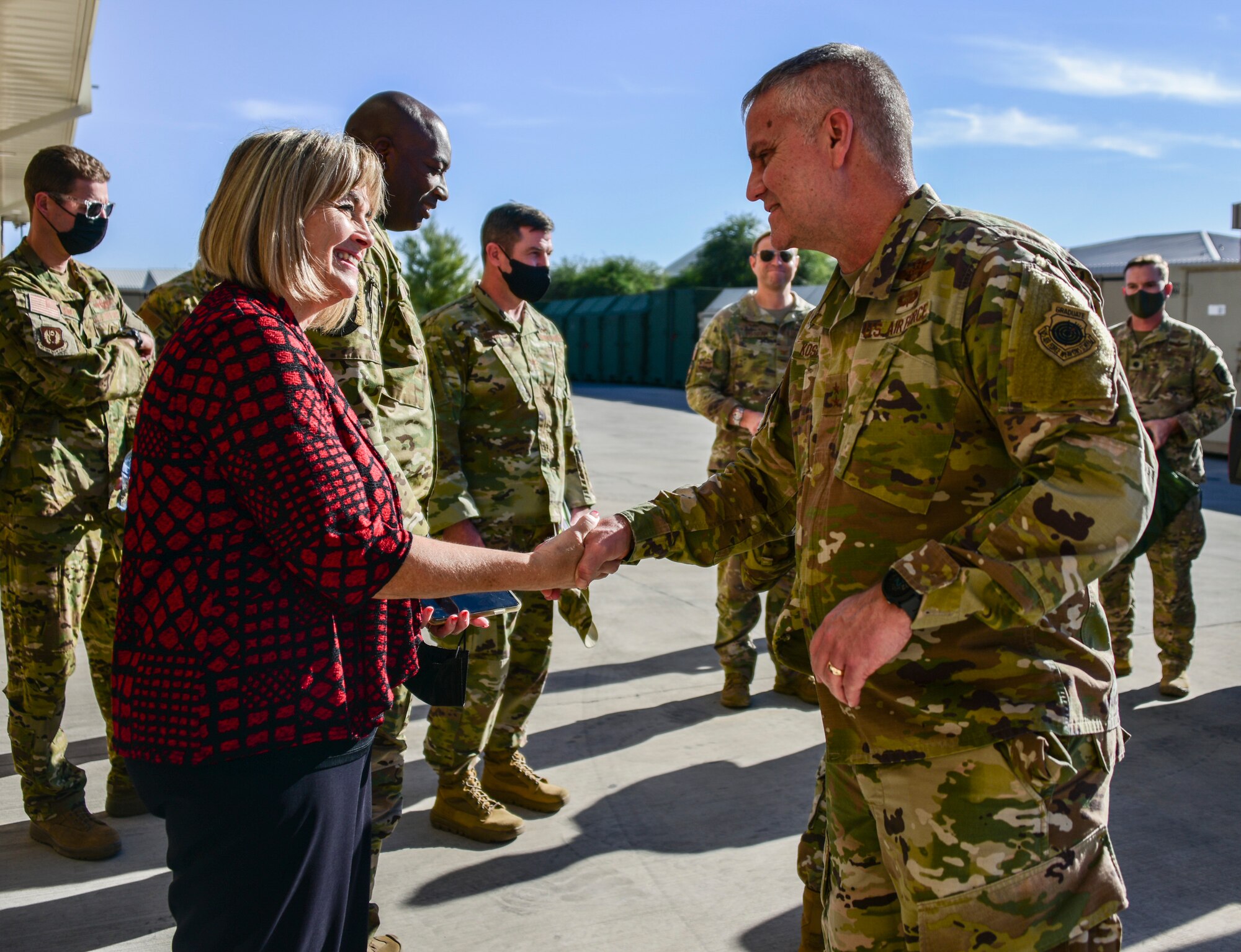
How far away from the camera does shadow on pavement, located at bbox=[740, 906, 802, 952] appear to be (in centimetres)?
298

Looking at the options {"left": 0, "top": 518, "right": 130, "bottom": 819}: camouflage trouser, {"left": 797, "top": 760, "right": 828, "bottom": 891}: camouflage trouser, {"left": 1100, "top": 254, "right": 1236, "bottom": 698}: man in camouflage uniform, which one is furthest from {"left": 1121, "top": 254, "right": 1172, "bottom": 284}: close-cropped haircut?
{"left": 0, "top": 518, "right": 130, "bottom": 819}: camouflage trouser

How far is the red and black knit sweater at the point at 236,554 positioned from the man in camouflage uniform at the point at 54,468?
82.9 inches

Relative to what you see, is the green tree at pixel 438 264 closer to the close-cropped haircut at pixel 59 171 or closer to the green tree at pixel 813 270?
the green tree at pixel 813 270

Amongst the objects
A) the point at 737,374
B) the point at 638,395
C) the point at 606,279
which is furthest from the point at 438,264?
the point at 737,374

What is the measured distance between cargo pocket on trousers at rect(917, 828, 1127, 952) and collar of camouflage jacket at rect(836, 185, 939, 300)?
1.07m

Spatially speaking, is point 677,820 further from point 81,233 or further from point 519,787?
point 81,233

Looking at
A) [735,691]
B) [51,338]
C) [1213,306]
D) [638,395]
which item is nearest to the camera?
[51,338]

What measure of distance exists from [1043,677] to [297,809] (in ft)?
4.32

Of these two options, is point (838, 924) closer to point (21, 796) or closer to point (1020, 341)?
point (1020, 341)

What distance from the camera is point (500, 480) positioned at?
3863mm

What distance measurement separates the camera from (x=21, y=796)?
3.85 meters

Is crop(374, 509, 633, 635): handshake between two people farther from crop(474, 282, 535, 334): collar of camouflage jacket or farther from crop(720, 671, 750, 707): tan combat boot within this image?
crop(720, 671, 750, 707): tan combat boot

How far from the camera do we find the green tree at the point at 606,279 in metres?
51.2

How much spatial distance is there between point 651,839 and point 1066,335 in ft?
8.49
